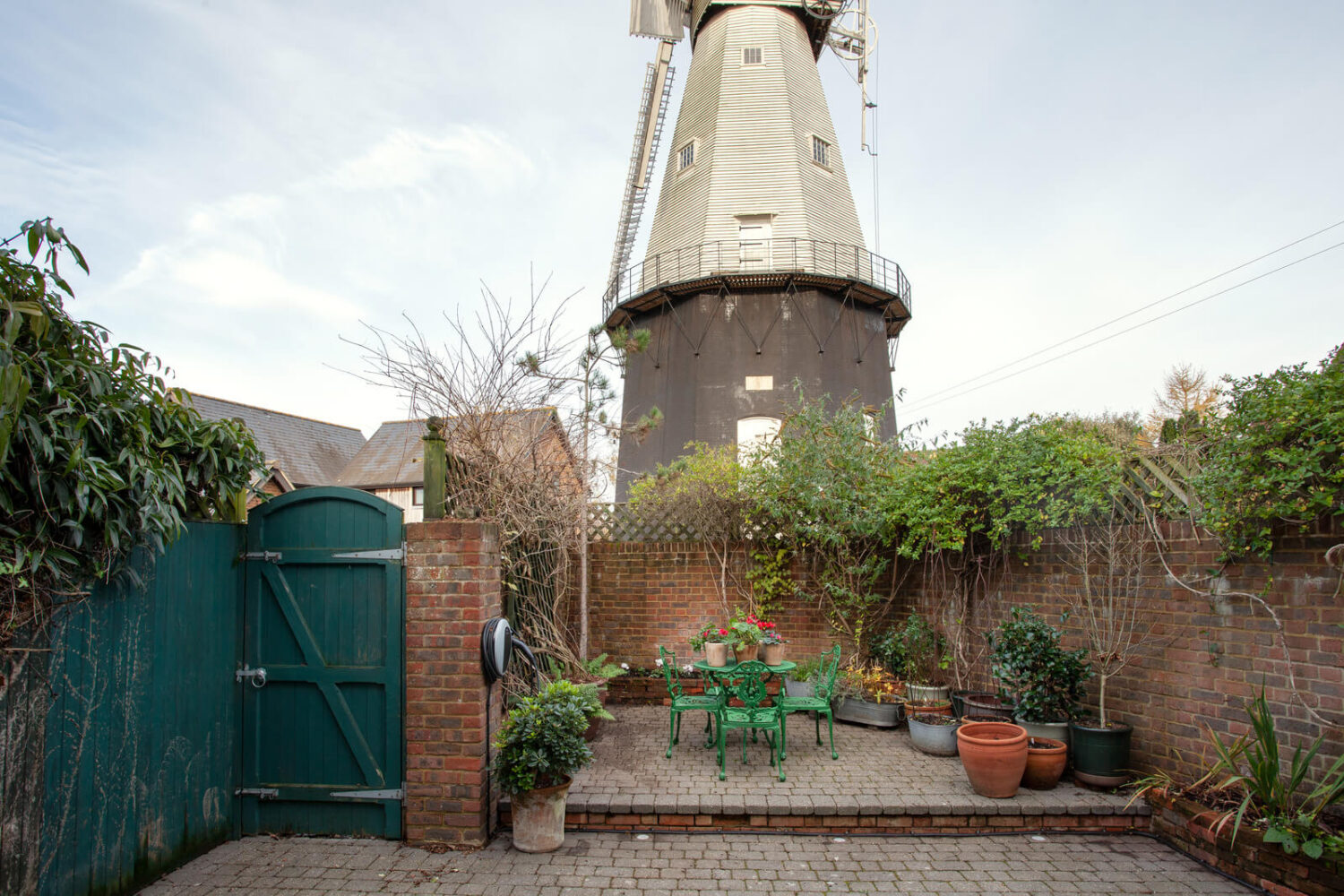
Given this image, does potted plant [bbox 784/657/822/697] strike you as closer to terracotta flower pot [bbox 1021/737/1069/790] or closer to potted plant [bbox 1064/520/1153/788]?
terracotta flower pot [bbox 1021/737/1069/790]

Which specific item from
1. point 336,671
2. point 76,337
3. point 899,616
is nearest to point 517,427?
point 336,671

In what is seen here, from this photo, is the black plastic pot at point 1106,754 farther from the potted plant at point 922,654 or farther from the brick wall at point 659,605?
the brick wall at point 659,605

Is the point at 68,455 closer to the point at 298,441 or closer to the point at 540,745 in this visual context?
the point at 540,745

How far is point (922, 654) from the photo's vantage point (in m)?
6.66

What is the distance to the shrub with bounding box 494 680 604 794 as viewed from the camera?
12.5ft

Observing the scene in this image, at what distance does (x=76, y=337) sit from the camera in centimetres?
304

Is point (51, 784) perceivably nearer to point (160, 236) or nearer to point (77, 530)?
point (77, 530)

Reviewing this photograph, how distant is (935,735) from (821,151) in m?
13.8

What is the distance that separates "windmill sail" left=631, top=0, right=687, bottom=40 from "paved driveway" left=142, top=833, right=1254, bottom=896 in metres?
20.0

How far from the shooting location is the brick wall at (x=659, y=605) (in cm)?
775

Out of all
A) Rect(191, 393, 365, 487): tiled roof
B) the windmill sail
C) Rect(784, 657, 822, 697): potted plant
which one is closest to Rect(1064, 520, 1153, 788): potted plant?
Rect(784, 657, 822, 697): potted plant

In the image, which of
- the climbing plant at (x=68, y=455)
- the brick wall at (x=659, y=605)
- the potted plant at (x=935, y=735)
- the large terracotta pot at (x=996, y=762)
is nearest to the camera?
the climbing plant at (x=68, y=455)

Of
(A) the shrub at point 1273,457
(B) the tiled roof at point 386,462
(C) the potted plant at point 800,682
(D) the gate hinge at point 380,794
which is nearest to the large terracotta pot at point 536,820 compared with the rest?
(D) the gate hinge at point 380,794

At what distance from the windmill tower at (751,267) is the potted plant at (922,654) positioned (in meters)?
7.09
